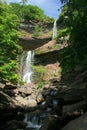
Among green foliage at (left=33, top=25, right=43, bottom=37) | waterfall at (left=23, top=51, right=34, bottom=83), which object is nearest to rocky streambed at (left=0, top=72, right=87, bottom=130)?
waterfall at (left=23, top=51, right=34, bottom=83)

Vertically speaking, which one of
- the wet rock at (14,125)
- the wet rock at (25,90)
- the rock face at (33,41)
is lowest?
the wet rock at (14,125)

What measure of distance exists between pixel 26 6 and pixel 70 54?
66464mm

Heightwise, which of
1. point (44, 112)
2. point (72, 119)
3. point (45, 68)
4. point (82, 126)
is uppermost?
point (45, 68)

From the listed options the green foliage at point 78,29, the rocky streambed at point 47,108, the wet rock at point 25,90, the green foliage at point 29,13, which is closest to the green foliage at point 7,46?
the rocky streambed at point 47,108

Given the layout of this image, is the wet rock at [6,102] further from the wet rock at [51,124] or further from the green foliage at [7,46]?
the wet rock at [51,124]

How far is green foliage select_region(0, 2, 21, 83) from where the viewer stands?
29.5m

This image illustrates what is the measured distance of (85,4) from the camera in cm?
1842

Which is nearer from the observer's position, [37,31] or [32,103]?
[32,103]

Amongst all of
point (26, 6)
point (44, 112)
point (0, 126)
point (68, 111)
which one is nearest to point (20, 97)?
point (44, 112)

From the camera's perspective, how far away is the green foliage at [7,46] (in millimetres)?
29500

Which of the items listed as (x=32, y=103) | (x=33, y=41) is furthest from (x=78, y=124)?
(x=33, y=41)

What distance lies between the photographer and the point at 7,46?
30625mm

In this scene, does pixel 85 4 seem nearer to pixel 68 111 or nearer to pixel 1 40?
pixel 68 111

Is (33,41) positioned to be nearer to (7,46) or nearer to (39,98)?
(39,98)
